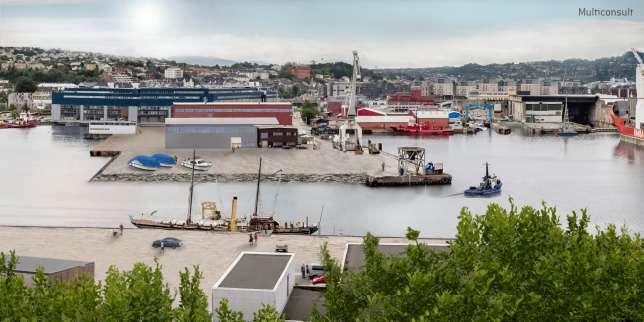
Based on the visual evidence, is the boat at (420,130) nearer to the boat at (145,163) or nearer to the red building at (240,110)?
the red building at (240,110)

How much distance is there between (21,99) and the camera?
965 inches

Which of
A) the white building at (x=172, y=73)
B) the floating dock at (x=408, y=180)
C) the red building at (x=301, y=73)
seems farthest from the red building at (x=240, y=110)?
the red building at (x=301, y=73)

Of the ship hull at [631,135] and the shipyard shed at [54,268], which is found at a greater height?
the ship hull at [631,135]

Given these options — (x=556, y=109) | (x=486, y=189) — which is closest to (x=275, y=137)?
(x=486, y=189)

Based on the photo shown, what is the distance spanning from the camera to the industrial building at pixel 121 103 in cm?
1839

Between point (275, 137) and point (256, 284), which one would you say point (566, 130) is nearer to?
point (275, 137)

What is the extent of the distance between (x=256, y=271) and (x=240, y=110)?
1129 centimetres

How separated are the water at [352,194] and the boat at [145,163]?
0.60m

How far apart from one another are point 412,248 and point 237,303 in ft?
3.03

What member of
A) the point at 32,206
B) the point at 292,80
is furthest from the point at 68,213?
the point at 292,80

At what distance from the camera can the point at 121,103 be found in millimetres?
18312

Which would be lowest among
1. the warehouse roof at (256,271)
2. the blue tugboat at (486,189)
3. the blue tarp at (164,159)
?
the blue tugboat at (486,189)

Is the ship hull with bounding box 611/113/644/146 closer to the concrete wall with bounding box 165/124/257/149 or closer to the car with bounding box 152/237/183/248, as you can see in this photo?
the concrete wall with bounding box 165/124/257/149

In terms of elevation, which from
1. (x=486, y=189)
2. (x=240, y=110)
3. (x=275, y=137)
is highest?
(x=240, y=110)
